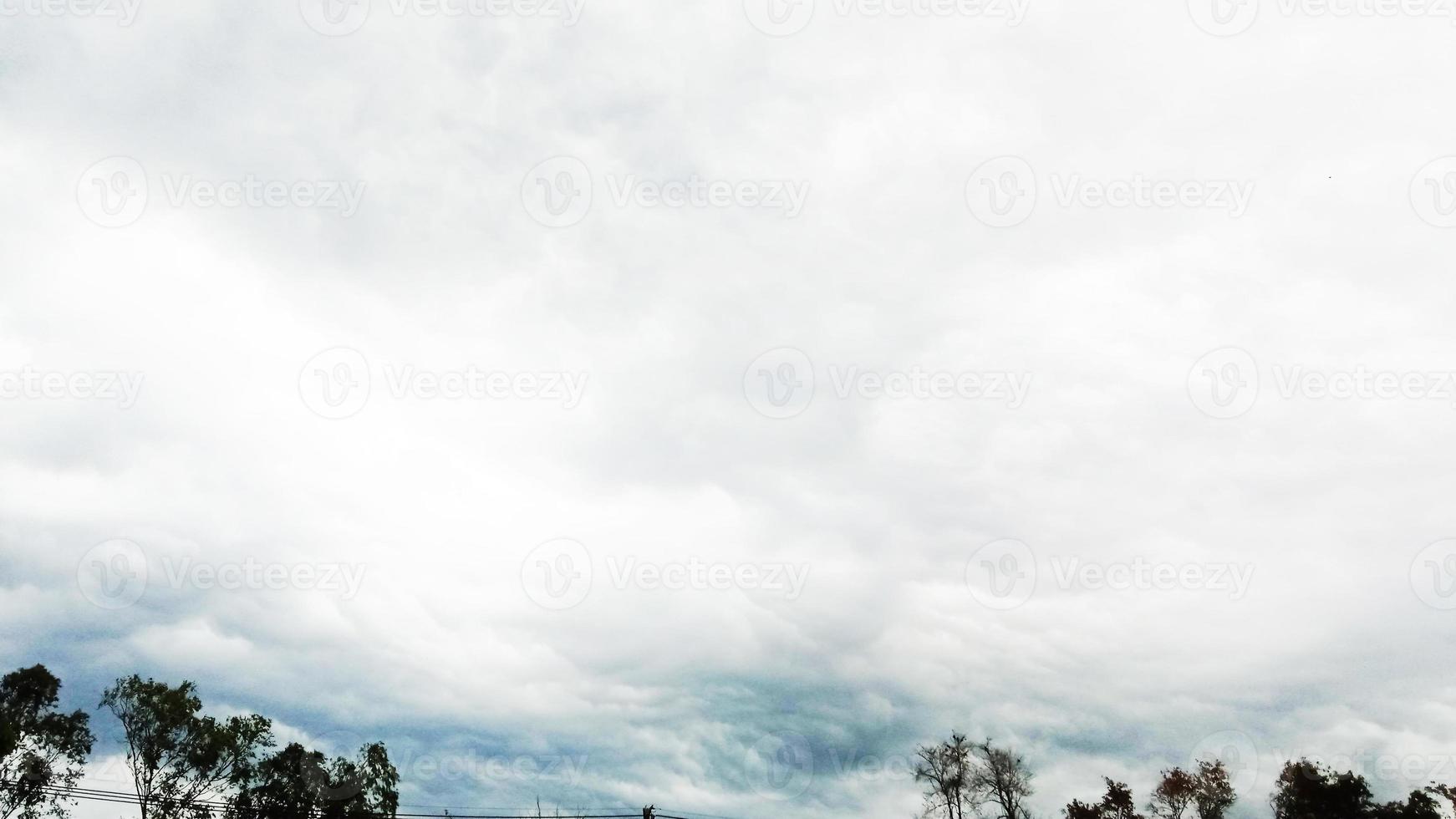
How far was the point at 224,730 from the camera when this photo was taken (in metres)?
64.0

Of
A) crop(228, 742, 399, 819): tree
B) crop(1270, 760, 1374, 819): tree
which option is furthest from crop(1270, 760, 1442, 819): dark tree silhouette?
crop(228, 742, 399, 819): tree

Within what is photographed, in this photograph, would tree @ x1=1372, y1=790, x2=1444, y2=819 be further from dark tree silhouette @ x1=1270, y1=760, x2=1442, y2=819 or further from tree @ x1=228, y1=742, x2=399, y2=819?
tree @ x1=228, y1=742, x2=399, y2=819

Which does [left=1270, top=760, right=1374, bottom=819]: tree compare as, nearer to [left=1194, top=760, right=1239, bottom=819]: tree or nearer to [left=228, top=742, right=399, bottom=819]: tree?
[left=1194, top=760, right=1239, bottom=819]: tree

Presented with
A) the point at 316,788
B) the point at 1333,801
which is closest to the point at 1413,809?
the point at 1333,801

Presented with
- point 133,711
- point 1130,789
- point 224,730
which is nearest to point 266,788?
point 224,730

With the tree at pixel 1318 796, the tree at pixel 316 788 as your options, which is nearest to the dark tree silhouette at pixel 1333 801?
the tree at pixel 1318 796

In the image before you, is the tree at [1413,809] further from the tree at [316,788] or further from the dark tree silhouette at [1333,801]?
the tree at [316,788]

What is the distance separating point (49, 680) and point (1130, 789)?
298 ft

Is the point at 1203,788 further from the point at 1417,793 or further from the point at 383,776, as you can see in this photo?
the point at 383,776

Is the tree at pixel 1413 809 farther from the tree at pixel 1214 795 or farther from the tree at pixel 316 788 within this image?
the tree at pixel 316 788

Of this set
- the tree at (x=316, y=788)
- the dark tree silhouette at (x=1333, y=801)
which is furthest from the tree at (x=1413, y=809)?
the tree at (x=316, y=788)

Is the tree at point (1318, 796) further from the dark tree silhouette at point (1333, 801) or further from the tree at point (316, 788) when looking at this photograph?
the tree at point (316, 788)

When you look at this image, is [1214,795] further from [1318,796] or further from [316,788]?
[316,788]

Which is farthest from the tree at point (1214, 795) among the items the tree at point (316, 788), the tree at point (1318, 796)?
the tree at point (316, 788)
